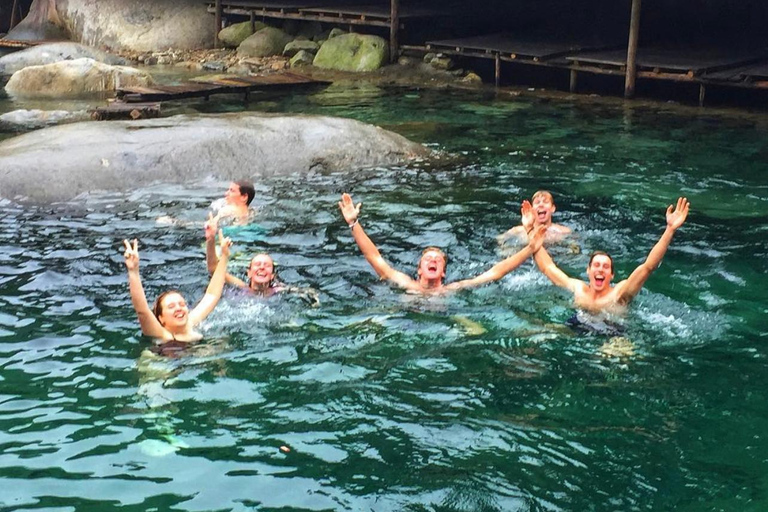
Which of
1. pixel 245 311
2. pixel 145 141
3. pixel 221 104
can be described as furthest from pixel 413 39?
pixel 245 311

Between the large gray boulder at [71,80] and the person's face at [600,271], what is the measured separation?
13388 millimetres

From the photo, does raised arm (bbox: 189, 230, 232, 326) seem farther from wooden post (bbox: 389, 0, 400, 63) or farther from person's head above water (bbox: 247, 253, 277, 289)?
wooden post (bbox: 389, 0, 400, 63)

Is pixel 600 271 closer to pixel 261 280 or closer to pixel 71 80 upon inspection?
pixel 261 280

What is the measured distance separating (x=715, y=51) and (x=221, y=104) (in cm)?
959

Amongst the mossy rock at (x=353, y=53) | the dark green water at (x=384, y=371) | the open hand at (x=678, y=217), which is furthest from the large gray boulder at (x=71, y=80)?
the open hand at (x=678, y=217)

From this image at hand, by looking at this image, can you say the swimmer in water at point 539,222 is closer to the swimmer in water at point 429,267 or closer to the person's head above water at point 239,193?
the swimmer in water at point 429,267

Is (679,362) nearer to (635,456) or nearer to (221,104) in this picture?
(635,456)

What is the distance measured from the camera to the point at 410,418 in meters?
6.67

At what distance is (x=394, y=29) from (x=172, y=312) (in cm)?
1535

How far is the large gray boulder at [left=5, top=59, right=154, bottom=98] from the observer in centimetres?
1977

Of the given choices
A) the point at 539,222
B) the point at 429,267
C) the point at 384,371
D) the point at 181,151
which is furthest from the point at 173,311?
the point at 181,151

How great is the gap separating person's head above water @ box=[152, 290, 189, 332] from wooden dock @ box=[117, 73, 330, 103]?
10.6 meters

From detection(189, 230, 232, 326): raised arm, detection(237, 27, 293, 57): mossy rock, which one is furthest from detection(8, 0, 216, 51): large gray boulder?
detection(189, 230, 232, 326): raised arm

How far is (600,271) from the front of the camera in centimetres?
843
